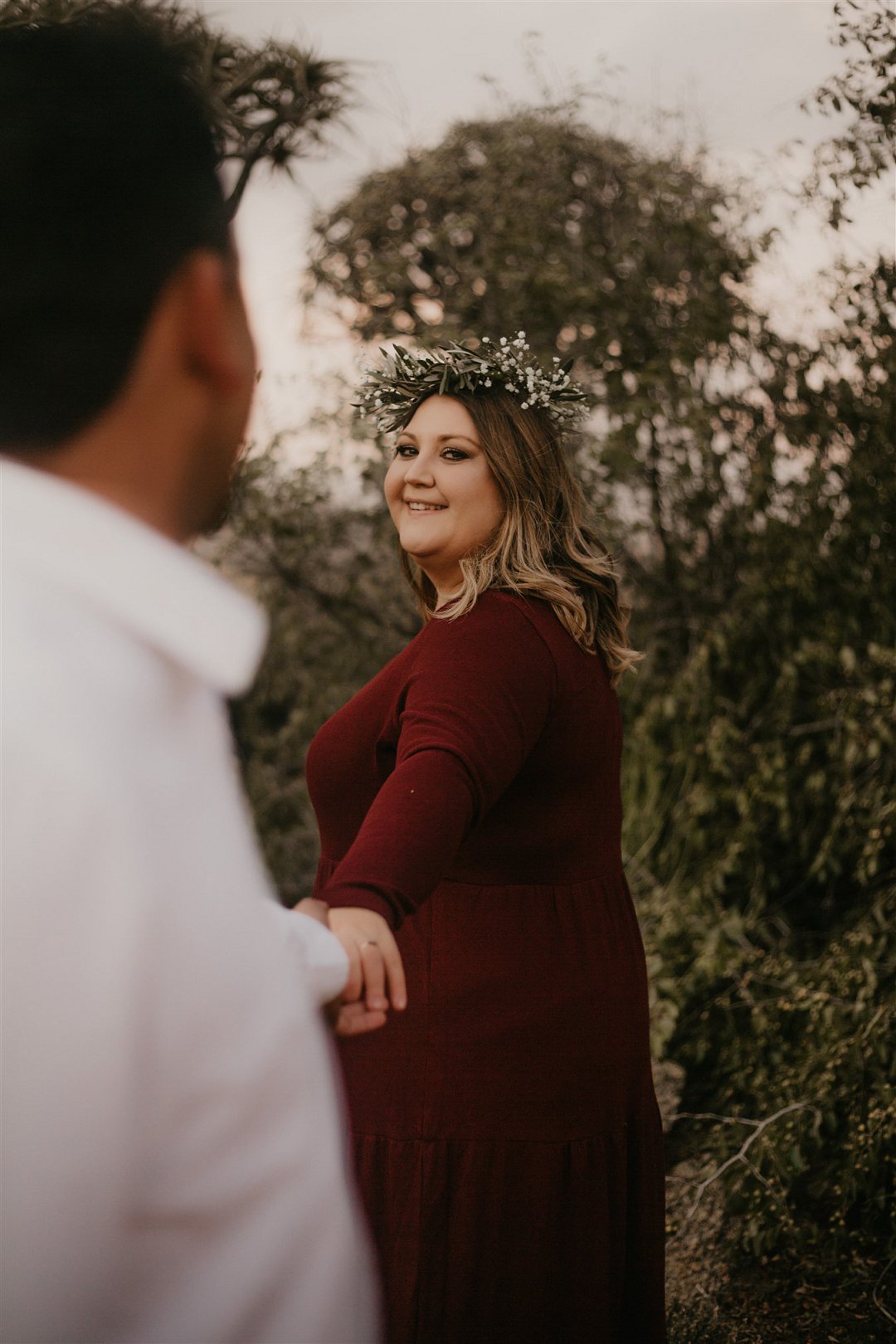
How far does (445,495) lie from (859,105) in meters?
2.07

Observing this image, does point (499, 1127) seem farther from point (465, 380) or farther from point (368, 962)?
point (465, 380)

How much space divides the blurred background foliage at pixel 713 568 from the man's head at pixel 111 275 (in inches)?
75.4

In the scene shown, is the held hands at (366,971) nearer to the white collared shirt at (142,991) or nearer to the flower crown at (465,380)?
the white collared shirt at (142,991)

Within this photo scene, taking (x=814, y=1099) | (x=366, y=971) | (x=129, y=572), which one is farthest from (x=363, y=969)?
(x=814, y=1099)

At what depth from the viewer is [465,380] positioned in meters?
2.10

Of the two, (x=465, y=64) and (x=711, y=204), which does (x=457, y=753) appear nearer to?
(x=711, y=204)

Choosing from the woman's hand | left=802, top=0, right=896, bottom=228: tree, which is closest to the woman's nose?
the woman's hand

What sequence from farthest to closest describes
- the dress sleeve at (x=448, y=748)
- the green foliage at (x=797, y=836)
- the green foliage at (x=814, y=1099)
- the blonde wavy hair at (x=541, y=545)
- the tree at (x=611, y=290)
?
the tree at (x=611, y=290) → the green foliage at (x=797, y=836) → the green foliage at (x=814, y=1099) → the blonde wavy hair at (x=541, y=545) → the dress sleeve at (x=448, y=748)

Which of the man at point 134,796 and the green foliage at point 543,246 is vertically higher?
the green foliage at point 543,246

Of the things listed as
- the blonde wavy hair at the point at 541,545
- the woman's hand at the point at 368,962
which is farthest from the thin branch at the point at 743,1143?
the woman's hand at the point at 368,962

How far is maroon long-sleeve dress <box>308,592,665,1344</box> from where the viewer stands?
5.49ft

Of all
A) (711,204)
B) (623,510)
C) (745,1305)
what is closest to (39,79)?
(745,1305)

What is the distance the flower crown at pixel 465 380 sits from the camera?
211 cm

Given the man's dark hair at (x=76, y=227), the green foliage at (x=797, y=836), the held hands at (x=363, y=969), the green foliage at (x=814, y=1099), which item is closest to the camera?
the man's dark hair at (x=76, y=227)
